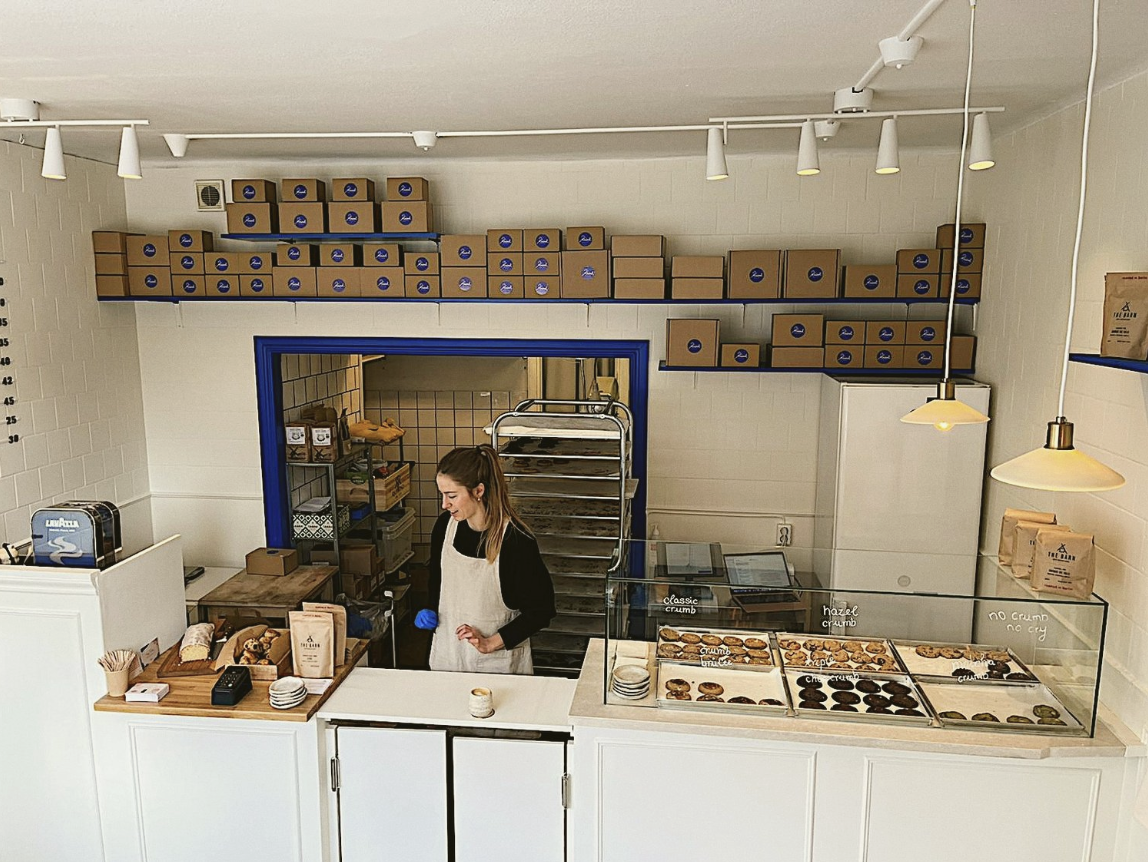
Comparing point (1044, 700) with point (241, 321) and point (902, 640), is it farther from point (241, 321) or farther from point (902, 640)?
point (241, 321)

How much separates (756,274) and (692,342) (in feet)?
1.50

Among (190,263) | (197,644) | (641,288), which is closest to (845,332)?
(641,288)

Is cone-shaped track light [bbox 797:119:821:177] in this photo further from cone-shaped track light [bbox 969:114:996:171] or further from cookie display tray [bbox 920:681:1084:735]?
cookie display tray [bbox 920:681:1084:735]

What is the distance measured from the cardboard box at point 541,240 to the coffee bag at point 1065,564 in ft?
8.50

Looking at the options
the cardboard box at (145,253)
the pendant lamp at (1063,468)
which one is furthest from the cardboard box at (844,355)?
the cardboard box at (145,253)

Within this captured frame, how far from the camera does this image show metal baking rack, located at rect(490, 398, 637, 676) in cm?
460

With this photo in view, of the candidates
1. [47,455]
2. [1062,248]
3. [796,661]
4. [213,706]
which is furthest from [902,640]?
[47,455]

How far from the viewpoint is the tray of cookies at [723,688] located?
2752 mm

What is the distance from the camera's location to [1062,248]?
3.28 metres

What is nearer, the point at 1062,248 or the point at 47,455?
the point at 1062,248

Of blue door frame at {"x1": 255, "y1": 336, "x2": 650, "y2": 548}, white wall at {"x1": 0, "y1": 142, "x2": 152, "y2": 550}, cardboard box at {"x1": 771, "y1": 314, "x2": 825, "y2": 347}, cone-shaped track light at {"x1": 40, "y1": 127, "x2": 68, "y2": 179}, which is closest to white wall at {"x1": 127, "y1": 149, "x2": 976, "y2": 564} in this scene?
blue door frame at {"x1": 255, "y1": 336, "x2": 650, "y2": 548}

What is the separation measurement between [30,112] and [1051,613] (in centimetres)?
401

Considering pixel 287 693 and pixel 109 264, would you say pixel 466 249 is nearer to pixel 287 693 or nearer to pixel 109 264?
pixel 109 264

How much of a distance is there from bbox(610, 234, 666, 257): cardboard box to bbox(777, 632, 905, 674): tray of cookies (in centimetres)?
215
